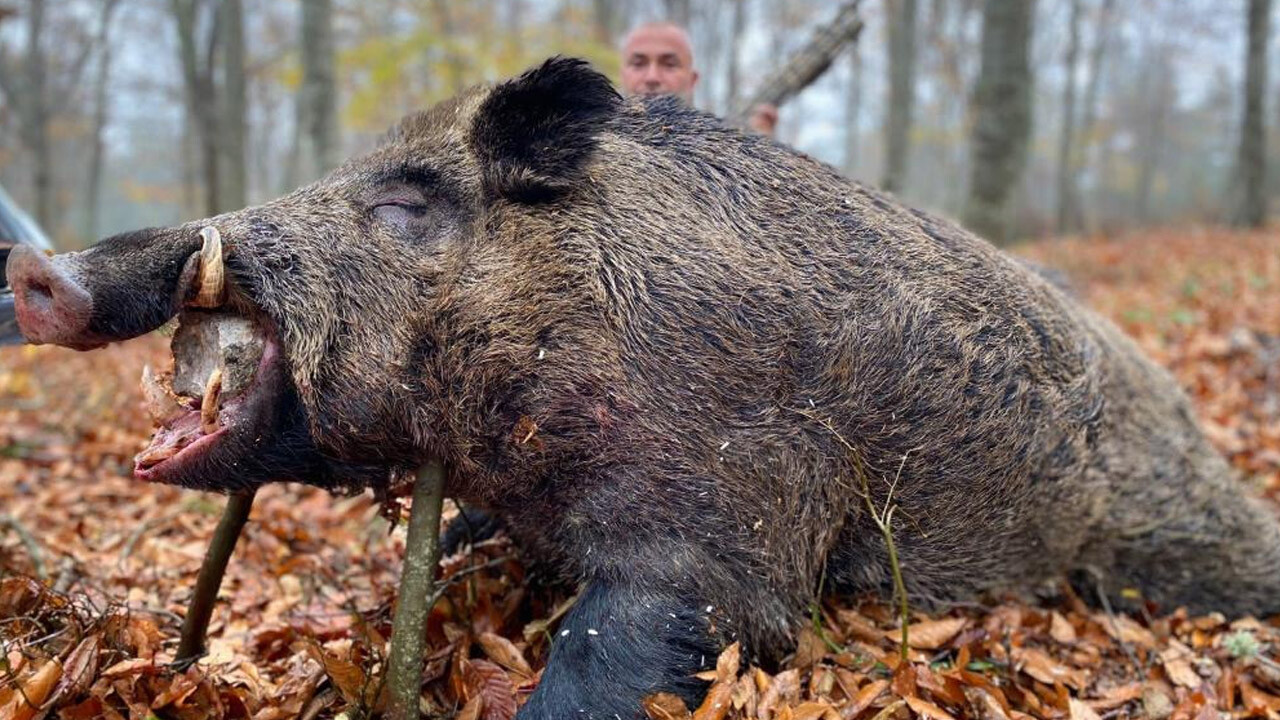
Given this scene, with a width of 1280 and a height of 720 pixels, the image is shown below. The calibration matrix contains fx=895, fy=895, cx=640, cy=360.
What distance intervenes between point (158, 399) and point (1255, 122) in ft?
62.7

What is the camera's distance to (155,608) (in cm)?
330

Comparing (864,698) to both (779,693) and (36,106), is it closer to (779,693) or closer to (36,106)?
(779,693)

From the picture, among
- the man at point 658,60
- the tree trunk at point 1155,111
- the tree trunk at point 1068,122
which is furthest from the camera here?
the tree trunk at point 1155,111

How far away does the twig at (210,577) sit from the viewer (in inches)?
107

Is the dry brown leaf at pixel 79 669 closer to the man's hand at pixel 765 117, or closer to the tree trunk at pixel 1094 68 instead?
the man's hand at pixel 765 117

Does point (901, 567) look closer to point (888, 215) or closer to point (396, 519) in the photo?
point (888, 215)

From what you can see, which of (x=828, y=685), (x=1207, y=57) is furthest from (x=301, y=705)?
Answer: (x=1207, y=57)

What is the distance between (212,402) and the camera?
2410 mm

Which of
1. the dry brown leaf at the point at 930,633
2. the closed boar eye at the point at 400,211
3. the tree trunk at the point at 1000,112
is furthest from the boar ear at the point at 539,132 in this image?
the tree trunk at the point at 1000,112

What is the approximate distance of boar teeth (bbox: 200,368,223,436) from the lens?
2.38m

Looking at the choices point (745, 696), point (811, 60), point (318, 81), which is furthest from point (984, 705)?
point (318, 81)

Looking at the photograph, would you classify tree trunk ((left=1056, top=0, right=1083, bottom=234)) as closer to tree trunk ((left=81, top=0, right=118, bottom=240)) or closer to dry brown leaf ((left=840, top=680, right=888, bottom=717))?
dry brown leaf ((left=840, top=680, right=888, bottom=717))

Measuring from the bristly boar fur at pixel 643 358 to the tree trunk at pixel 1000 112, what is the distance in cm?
819

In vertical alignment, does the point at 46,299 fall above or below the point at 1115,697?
above
